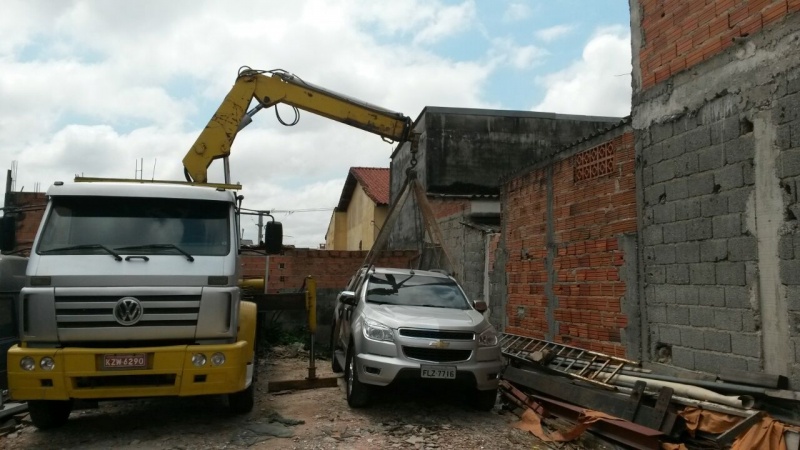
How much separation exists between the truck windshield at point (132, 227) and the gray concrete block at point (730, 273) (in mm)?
4991

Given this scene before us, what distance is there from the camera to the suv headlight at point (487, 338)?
6613 mm

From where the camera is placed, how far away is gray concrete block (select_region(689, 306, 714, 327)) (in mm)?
5730

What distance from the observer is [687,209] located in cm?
607

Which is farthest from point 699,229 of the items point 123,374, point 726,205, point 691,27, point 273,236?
point 123,374

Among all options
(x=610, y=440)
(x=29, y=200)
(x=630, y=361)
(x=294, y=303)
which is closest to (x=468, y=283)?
(x=294, y=303)

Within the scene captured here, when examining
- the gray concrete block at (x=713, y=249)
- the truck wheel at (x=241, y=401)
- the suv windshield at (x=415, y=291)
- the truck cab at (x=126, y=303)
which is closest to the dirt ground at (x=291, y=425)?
the truck wheel at (x=241, y=401)

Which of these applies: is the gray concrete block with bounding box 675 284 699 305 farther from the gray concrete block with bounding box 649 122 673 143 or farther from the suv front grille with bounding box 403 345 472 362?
the suv front grille with bounding box 403 345 472 362

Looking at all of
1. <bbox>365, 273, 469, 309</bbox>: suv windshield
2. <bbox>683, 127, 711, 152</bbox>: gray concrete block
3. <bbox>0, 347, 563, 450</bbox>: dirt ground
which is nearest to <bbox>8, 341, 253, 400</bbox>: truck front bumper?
<bbox>0, 347, 563, 450</bbox>: dirt ground

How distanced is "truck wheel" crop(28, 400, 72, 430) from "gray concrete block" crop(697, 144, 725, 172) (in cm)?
702

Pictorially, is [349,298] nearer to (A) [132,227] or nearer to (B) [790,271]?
(A) [132,227]

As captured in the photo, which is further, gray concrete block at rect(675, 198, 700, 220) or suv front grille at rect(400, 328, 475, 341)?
suv front grille at rect(400, 328, 475, 341)

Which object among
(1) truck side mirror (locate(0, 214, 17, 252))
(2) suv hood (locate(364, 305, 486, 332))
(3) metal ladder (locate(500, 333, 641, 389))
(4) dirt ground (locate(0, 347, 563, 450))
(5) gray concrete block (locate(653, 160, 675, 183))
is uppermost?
(5) gray concrete block (locate(653, 160, 675, 183))

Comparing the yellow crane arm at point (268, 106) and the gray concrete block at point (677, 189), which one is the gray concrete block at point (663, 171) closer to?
the gray concrete block at point (677, 189)

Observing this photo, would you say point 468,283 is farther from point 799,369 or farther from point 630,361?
point 799,369
